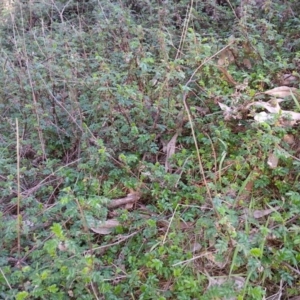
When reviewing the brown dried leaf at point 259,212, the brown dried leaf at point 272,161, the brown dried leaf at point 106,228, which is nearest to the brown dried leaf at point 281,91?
the brown dried leaf at point 272,161

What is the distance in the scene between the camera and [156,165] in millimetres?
2271

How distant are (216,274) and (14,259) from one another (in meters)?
0.89

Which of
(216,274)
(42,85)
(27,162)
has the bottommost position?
(216,274)

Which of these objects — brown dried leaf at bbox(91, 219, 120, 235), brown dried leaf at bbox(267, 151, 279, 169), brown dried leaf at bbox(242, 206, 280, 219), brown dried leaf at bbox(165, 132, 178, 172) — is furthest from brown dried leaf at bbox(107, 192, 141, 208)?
brown dried leaf at bbox(267, 151, 279, 169)

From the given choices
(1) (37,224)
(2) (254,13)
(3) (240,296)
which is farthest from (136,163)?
(2) (254,13)

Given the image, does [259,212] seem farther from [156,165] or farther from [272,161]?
[156,165]

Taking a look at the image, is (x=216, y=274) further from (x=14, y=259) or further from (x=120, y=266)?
(x=14, y=259)

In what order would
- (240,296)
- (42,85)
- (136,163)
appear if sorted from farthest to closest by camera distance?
(42,85) → (136,163) → (240,296)

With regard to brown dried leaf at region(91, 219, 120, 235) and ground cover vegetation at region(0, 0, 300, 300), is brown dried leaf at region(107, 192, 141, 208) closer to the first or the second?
ground cover vegetation at region(0, 0, 300, 300)

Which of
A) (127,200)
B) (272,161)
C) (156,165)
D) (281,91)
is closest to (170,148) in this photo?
(156,165)

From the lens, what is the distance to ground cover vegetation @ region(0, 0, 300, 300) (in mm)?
1860

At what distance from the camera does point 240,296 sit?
1717mm

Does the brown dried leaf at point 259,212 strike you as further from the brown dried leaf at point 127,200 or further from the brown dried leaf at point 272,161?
the brown dried leaf at point 127,200

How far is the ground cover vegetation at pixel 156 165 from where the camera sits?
1.86 m
